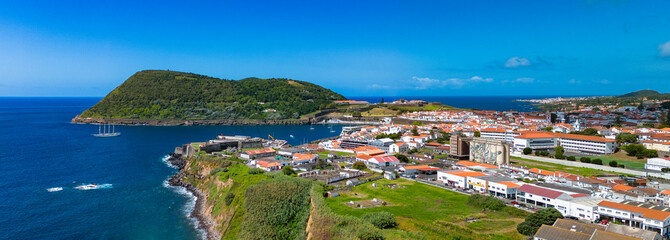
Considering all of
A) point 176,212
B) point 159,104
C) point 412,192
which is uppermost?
point 159,104

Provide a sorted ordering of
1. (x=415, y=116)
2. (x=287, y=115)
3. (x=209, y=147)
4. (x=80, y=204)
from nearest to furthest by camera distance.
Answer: (x=80, y=204), (x=209, y=147), (x=415, y=116), (x=287, y=115)

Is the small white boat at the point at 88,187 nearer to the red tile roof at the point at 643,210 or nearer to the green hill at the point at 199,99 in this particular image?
the red tile roof at the point at 643,210

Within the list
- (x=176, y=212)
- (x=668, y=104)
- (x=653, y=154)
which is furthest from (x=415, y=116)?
(x=176, y=212)

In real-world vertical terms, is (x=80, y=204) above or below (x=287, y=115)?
below

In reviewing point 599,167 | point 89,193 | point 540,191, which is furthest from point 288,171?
point 599,167

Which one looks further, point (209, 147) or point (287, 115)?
point (287, 115)

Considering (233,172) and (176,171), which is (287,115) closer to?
(176,171)

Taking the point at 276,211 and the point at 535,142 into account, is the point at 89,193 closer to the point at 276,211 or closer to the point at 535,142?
the point at 276,211
